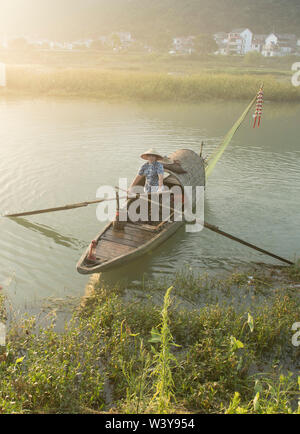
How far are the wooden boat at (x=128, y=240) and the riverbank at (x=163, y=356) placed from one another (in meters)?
0.68

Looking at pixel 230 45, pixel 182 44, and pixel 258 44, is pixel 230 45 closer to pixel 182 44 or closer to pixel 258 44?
pixel 258 44

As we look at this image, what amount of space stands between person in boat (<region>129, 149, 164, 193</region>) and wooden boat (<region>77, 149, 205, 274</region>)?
2.55 ft

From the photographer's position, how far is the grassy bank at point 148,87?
30703mm

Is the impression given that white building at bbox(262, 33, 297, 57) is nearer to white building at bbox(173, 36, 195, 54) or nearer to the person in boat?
white building at bbox(173, 36, 195, 54)

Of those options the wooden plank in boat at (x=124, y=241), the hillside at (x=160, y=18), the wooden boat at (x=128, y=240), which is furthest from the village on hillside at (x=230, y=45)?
the wooden plank in boat at (x=124, y=241)

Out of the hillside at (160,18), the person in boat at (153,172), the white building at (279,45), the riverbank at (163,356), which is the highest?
the hillside at (160,18)

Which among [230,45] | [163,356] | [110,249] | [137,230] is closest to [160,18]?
[230,45]

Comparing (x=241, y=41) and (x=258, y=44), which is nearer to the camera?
(x=258, y=44)

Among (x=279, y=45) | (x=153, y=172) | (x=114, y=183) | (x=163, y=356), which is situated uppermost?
(x=279, y=45)

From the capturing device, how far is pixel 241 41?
3873 inches

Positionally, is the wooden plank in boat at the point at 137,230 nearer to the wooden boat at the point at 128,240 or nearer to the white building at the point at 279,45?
the wooden boat at the point at 128,240

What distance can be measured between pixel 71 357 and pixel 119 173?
1006 centimetres

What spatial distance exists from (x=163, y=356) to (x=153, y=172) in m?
6.69

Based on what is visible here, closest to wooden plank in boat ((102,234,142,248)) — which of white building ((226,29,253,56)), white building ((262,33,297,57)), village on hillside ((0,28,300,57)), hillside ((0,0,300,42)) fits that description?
village on hillside ((0,28,300,57))
